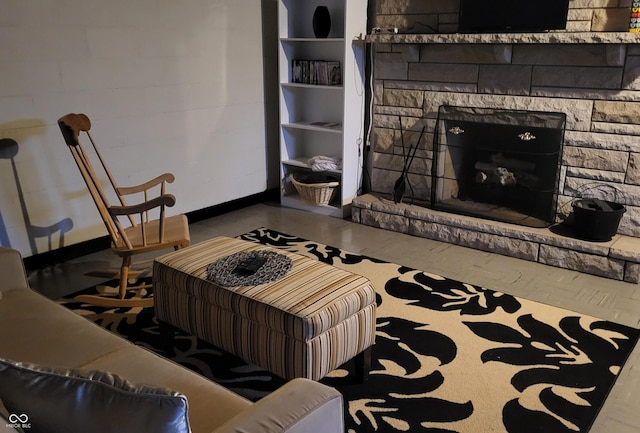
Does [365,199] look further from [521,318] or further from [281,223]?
[521,318]

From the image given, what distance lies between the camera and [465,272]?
357 cm

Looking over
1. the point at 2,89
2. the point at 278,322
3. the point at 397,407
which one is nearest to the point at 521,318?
the point at 397,407

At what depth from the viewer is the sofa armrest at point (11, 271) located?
2.28 meters

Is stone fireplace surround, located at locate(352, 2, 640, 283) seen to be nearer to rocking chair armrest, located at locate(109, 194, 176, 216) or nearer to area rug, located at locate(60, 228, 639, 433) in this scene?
area rug, located at locate(60, 228, 639, 433)

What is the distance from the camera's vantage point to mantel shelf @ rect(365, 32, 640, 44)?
3293mm

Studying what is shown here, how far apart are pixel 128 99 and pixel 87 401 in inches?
125

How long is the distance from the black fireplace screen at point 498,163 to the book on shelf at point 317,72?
96 centimetres

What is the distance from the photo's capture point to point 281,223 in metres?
4.55

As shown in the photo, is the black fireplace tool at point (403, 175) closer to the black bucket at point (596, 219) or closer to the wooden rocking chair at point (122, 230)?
the black bucket at point (596, 219)

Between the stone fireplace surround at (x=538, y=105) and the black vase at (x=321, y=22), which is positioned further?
the black vase at (x=321, y=22)

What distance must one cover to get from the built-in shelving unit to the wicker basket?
7 cm

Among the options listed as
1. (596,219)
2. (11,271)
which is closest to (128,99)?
(11,271)

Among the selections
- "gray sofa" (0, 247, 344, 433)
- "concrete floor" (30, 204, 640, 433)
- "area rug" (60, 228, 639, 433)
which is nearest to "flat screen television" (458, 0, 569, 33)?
"concrete floor" (30, 204, 640, 433)

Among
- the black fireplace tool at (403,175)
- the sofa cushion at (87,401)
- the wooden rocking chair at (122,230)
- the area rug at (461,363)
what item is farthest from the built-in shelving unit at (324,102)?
the sofa cushion at (87,401)
